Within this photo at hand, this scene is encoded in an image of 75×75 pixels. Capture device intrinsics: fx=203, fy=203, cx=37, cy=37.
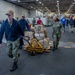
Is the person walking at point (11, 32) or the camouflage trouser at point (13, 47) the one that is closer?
the person walking at point (11, 32)

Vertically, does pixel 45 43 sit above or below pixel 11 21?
below

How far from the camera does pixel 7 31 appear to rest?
5.71 meters

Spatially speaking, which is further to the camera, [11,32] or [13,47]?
[13,47]

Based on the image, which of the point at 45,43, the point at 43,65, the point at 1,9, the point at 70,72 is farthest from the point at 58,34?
the point at 1,9

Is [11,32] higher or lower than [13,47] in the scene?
higher

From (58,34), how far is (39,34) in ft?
3.09

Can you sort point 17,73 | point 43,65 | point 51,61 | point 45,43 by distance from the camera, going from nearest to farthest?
point 17,73, point 43,65, point 51,61, point 45,43

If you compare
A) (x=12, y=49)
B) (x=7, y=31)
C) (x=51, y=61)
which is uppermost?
(x=7, y=31)

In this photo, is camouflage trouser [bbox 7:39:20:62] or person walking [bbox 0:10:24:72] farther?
camouflage trouser [bbox 7:39:20:62]

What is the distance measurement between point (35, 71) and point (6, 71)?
2.70 feet

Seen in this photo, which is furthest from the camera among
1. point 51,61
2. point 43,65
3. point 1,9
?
point 1,9

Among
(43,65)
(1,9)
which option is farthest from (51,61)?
(1,9)

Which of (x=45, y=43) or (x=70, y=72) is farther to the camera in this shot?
(x=45, y=43)

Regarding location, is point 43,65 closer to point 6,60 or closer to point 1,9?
point 6,60
